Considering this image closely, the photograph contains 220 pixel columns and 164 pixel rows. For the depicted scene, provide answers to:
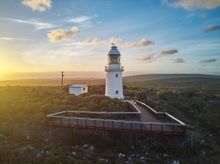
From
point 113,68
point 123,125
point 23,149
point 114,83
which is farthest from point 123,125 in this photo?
point 113,68

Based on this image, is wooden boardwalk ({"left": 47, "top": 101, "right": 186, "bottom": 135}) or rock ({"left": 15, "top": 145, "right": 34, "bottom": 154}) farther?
wooden boardwalk ({"left": 47, "top": 101, "right": 186, "bottom": 135})

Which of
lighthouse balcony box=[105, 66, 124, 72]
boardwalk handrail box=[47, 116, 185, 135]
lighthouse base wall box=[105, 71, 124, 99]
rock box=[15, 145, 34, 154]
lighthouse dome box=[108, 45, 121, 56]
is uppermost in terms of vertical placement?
lighthouse dome box=[108, 45, 121, 56]

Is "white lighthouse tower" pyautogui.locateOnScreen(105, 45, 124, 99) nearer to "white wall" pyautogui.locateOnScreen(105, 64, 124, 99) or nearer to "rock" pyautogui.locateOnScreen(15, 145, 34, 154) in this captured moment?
"white wall" pyautogui.locateOnScreen(105, 64, 124, 99)

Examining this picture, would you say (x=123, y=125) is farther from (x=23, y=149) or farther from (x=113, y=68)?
(x=113, y=68)

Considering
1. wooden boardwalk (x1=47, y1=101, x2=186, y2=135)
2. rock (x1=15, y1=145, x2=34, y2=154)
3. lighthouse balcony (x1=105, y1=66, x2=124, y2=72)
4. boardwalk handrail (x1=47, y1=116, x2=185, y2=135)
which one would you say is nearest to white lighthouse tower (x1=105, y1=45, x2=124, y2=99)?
lighthouse balcony (x1=105, y1=66, x2=124, y2=72)

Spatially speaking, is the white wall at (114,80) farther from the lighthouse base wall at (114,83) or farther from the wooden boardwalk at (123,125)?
the wooden boardwalk at (123,125)

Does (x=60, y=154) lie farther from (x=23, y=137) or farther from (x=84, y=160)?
(x=23, y=137)

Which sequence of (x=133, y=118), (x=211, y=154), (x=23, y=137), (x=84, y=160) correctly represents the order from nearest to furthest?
(x=84, y=160) < (x=211, y=154) < (x=23, y=137) < (x=133, y=118)

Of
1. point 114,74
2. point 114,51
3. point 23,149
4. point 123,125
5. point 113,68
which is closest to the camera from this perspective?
point 23,149

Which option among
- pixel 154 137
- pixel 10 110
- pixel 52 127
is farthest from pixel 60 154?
pixel 10 110
